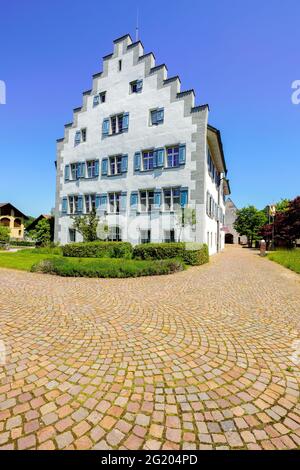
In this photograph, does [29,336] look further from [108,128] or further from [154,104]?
[108,128]

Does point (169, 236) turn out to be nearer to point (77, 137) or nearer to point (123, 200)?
point (123, 200)

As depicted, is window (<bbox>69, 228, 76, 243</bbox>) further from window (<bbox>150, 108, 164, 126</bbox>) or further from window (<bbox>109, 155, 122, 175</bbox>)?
window (<bbox>150, 108, 164, 126</bbox>)

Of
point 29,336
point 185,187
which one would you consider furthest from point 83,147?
point 29,336

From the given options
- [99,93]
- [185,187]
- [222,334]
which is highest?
[99,93]

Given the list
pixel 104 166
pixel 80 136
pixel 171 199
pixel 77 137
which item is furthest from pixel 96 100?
pixel 171 199

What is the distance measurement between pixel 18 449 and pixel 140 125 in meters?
22.1

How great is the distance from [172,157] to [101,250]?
9.76m

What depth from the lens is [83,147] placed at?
23812 mm

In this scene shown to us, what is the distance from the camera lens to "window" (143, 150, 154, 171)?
2017 cm

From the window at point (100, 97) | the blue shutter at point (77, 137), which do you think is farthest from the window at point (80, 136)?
the window at point (100, 97)

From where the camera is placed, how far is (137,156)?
2058 centimetres

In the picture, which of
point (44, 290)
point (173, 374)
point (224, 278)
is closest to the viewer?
point (173, 374)

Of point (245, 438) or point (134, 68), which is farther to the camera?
point (134, 68)

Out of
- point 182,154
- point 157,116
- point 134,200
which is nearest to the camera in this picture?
point 182,154
